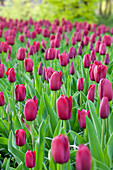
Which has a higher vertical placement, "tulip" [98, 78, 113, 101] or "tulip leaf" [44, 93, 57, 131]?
"tulip" [98, 78, 113, 101]

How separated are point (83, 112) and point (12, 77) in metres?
0.75

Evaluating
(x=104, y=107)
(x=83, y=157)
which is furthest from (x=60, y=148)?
(x=104, y=107)

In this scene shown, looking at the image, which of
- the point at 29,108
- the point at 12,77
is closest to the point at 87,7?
the point at 12,77

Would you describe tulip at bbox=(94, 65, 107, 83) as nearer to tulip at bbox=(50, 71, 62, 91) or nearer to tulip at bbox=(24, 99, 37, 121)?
tulip at bbox=(50, 71, 62, 91)

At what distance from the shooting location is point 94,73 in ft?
5.18

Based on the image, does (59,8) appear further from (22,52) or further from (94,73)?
(94,73)

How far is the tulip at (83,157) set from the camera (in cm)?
68

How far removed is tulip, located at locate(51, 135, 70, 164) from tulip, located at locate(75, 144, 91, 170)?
0.34 ft

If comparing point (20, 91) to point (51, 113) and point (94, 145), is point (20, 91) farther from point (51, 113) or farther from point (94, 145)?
point (94, 145)

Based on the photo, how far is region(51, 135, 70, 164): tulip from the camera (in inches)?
31.8

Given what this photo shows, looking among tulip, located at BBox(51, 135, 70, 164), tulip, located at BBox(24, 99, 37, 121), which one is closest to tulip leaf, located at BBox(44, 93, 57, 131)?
tulip, located at BBox(24, 99, 37, 121)

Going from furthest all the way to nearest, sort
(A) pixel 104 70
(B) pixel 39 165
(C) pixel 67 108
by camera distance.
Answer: (A) pixel 104 70
(B) pixel 39 165
(C) pixel 67 108

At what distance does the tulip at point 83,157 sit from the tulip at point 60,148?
0.34 feet

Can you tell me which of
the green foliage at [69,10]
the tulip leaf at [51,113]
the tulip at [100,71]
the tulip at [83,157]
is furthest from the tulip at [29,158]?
the green foliage at [69,10]
